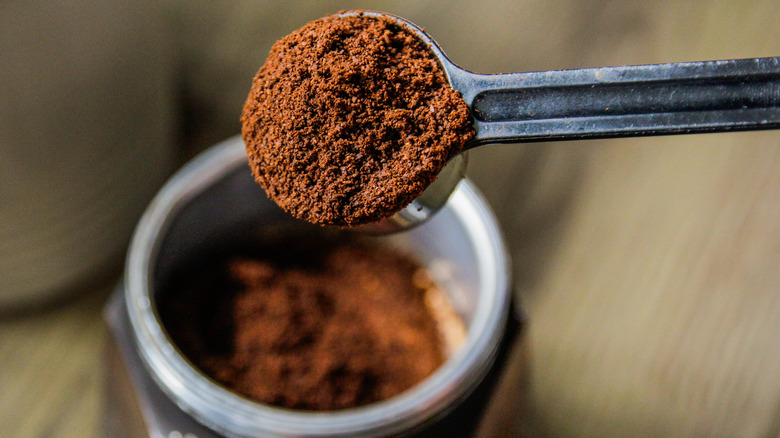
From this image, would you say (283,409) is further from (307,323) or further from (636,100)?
(636,100)

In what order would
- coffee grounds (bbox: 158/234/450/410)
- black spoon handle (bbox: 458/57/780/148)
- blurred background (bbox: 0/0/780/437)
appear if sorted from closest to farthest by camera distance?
1. black spoon handle (bbox: 458/57/780/148)
2. coffee grounds (bbox: 158/234/450/410)
3. blurred background (bbox: 0/0/780/437)

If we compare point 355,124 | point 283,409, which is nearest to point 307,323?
point 283,409

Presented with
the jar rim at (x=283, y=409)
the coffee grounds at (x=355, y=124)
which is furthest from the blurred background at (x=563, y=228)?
the coffee grounds at (x=355, y=124)

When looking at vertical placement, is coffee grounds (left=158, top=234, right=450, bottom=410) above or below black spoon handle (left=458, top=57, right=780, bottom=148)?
below

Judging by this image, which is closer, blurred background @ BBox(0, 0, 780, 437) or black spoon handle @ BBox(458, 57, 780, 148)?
black spoon handle @ BBox(458, 57, 780, 148)

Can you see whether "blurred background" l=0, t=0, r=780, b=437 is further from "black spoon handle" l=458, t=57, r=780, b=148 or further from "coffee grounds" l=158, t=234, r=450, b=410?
"black spoon handle" l=458, t=57, r=780, b=148

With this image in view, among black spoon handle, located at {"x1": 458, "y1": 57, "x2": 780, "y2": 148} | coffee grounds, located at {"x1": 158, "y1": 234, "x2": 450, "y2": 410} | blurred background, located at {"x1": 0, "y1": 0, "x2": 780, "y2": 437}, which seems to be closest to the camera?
black spoon handle, located at {"x1": 458, "y1": 57, "x2": 780, "y2": 148}

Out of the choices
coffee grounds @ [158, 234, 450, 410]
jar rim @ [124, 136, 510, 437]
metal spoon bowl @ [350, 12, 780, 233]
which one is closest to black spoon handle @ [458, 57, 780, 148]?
metal spoon bowl @ [350, 12, 780, 233]
